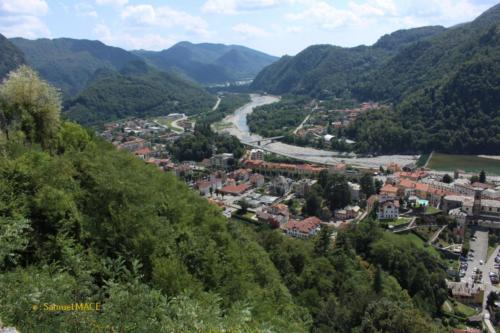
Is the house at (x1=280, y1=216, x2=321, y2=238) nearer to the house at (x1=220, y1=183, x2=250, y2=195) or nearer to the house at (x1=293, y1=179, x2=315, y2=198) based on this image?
the house at (x1=293, y1=179, x2=315, y2=198)

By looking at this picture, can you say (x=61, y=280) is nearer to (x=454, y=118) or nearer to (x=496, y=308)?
(x=496, y=308)

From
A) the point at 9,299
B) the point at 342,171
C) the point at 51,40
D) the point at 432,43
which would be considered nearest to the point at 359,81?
the point at 432,43

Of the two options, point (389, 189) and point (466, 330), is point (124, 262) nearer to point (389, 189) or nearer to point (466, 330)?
point (466, 330)

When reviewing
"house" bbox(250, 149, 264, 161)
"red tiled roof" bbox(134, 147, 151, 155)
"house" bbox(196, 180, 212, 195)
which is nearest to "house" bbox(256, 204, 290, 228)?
"house" bbox(196, 180, 212, 195)

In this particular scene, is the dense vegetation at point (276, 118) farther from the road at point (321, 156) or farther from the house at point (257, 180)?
the house at point (257, 180)

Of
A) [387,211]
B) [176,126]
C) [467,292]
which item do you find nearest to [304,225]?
[387,211]

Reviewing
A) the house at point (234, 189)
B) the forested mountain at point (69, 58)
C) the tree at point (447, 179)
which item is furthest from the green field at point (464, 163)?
the forested mountain at point (69, 58)
